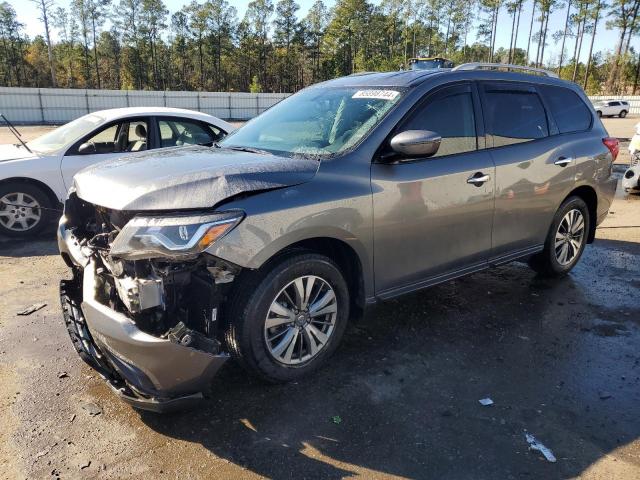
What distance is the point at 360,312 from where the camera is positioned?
3637 millimetres

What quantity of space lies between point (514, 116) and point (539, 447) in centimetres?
278

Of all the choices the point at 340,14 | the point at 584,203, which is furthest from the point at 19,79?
the point at 584,203

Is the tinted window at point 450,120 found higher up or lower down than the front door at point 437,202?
higher up

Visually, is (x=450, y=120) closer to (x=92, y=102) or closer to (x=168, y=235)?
(x=168, y=235)

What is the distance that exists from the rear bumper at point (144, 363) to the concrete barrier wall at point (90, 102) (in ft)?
96.9

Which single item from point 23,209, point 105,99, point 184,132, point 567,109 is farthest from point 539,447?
point 105,99

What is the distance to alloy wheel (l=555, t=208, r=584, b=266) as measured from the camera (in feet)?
16.8

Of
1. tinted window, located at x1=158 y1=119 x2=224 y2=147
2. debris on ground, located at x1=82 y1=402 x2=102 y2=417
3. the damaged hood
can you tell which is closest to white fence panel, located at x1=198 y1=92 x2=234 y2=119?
tinted window, located at x1=158 y1=119 x2=224 y2=147

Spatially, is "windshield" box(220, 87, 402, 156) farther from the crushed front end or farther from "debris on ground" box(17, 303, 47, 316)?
"debris on ground" box(17, 303, 47, 316)

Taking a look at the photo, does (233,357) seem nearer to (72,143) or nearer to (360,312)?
(360,312)

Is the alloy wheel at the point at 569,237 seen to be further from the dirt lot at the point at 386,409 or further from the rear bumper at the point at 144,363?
the rear bumper at the point at 144,363

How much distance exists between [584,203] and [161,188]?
14.1ft

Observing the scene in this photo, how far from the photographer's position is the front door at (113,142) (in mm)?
6723

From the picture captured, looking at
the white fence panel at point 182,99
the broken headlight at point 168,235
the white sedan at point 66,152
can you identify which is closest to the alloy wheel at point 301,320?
the broken headlight at point 168,235
